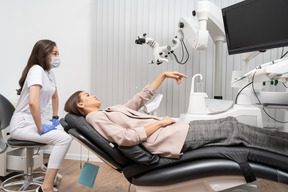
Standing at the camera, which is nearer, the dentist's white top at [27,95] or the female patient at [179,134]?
the female patient at [179,134]

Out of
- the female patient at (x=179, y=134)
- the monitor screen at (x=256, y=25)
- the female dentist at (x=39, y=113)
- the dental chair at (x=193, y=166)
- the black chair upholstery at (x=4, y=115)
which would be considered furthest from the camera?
the black chair upholstery at (x=4, y=115)

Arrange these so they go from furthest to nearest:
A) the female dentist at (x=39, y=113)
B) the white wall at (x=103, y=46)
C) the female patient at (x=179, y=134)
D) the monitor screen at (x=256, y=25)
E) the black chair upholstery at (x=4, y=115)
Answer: the white wall at (x=103, y=46) → the black chair upholstery at (x=4, y=115) → the female dentist at (x=39, y=113) → the monitor screen at (x=256, y=25) → the female patient at (x=179, y=134)

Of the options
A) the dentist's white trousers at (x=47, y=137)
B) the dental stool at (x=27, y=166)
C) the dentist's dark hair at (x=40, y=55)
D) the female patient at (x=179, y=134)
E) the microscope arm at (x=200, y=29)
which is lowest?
the dental stool at (x=27, y=166)

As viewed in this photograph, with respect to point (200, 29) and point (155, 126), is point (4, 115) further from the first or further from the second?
point (200, 29)

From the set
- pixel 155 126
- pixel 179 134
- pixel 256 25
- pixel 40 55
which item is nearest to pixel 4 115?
pixel 40 55

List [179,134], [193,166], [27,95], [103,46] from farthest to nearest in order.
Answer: [103,46] → [27,95] → [179,134] → [193,166]

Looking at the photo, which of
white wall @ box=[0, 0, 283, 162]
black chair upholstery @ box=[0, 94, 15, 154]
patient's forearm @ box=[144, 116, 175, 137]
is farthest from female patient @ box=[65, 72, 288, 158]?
white wall @ box=[0, 0, 283, 162]

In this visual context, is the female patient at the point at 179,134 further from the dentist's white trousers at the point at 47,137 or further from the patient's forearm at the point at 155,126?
the dentist's white trousers at the point at 47,137

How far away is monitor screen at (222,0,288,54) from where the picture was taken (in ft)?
4.26

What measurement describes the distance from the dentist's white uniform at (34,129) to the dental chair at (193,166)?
0.61 meters

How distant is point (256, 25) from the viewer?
1.46 meters

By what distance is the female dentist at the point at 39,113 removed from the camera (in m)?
1.69

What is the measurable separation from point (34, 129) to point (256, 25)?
177cm

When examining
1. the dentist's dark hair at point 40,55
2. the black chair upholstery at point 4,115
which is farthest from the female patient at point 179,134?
the black chair upholstery at point 4,115
